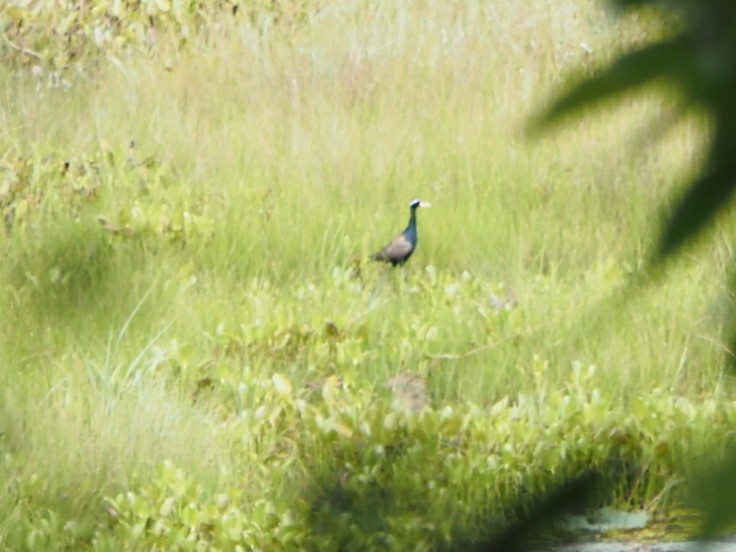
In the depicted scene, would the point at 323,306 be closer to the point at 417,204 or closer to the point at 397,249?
the point at 397,249

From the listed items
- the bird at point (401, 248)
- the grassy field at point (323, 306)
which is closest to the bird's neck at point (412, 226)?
the bird at point (401, 248)

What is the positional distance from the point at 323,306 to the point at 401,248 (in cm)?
39

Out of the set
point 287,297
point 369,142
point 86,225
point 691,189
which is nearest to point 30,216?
point 86,225

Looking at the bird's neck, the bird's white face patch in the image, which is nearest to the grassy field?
the bird's white face patch

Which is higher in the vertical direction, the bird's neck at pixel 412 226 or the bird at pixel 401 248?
the bird's neck at pixel 412 226

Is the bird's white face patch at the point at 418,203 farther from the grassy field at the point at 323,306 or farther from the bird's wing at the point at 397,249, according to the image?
the bird's wing at the point at 397,249

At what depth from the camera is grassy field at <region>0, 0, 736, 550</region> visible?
128 inches

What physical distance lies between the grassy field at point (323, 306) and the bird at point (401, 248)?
0.06 meters

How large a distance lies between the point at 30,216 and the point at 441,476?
6.35ft

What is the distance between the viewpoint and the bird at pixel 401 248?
4.34 m

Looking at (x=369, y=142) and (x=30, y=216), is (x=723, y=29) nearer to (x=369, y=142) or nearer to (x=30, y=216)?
(x=30, y=216)

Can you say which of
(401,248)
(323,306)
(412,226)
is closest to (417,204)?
(412,226)

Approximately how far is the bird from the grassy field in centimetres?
6

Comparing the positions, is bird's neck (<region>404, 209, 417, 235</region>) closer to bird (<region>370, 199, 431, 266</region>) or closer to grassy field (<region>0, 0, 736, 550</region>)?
bird (<region>370, 199, 431, 266</region>)
